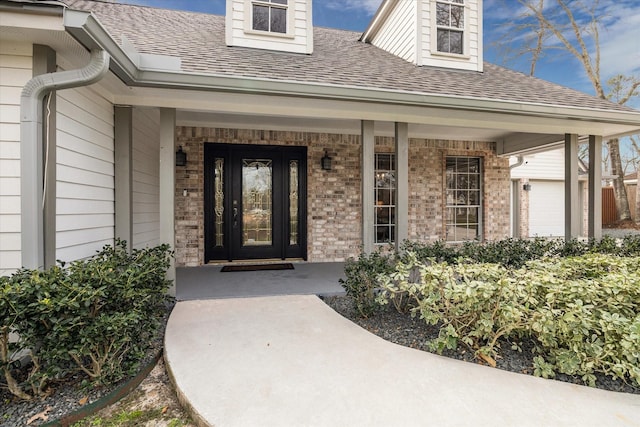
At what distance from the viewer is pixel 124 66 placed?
2777mm

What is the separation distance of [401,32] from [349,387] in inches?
249

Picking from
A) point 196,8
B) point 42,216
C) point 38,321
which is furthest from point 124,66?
point 196,8

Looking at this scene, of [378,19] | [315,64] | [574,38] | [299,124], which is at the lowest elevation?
[299,124]

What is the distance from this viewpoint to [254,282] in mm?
4430

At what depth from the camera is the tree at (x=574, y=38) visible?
11.9m

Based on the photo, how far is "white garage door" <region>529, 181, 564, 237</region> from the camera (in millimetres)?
10836

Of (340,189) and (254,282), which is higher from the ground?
(340,189)

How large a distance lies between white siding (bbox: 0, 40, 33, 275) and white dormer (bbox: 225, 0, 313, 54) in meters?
3.03

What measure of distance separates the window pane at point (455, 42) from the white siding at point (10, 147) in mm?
6071

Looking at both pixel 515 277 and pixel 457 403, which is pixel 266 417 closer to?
pixel 457 403

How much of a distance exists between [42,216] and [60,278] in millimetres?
696

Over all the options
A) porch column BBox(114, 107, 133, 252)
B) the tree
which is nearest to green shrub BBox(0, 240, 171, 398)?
porch column BBox(114, 107, 133, 252)

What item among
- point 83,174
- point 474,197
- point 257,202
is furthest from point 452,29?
point 83,174

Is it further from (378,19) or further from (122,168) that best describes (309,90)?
(378,19)
